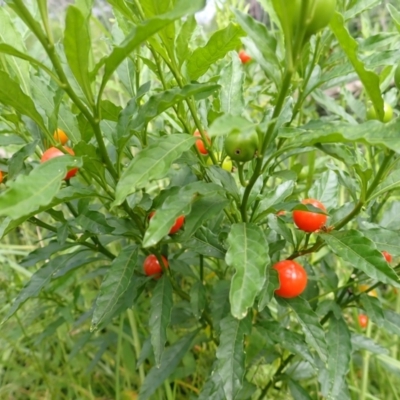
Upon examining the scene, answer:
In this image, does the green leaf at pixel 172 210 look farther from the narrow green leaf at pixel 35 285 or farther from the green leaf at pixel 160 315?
the narrow green leaf at pixel 35 285

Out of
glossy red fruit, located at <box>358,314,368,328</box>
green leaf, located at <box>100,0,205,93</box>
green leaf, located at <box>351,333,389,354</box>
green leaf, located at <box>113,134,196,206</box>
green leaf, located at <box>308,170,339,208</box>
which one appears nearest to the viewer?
green leaf, located at <box>100,0,205,93</box>

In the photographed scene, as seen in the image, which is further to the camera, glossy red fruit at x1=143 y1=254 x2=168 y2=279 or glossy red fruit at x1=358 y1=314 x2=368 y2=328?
glossy red fruit at x1=358 y1=314 x2=368 y2=328

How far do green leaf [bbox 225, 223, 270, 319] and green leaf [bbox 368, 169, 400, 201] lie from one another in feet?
0.63

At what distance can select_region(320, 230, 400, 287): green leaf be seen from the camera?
2.23 ft

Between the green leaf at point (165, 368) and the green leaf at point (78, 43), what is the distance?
0.72 m

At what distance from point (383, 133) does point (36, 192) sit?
419 mm

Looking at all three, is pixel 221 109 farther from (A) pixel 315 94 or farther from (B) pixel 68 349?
(B) pixel 68 349

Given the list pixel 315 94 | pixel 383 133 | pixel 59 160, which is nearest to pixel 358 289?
pixel 315 94

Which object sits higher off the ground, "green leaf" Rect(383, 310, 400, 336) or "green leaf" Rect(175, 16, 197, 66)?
"green leaf" Rect(175, 16, 197, 66)

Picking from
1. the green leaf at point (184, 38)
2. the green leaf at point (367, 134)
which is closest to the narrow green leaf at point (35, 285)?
the green leaf at point (184, 38)

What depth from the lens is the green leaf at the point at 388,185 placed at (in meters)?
0.72

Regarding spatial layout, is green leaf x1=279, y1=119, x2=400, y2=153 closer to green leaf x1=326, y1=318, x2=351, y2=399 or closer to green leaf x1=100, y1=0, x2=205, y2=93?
green leaf x1=100, y1=0, x2=205, y2=93

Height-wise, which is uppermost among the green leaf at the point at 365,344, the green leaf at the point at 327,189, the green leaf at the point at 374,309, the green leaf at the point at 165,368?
the green leaf at the point at 327,189

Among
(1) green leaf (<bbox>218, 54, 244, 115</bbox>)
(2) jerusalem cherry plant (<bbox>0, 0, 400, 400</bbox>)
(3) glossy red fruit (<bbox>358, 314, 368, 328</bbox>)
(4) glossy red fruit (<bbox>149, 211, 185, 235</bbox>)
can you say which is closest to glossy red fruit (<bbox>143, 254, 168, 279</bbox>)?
(2) jerusalem cherry plant (<bbox>0, 0, 400, 400</bbox>)
